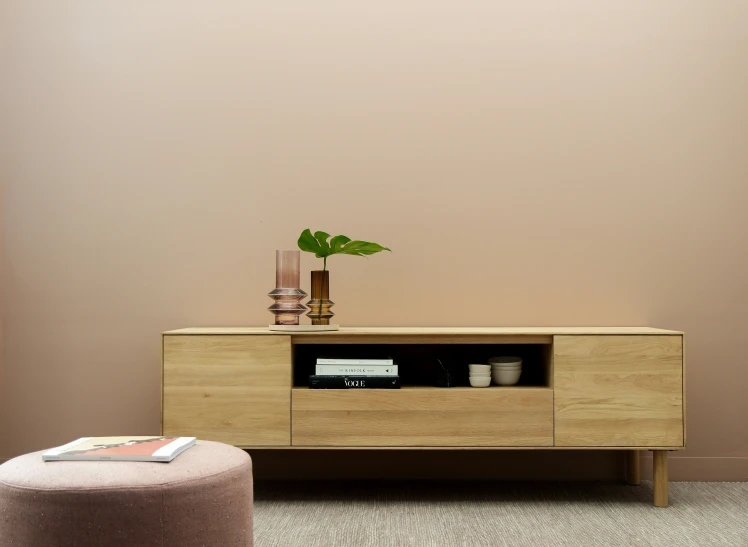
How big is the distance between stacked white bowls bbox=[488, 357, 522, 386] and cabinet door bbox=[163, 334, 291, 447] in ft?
2.75

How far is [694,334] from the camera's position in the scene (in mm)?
3303

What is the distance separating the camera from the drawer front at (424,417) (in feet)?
9.25

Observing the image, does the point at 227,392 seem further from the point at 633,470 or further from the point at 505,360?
the point at 633,470

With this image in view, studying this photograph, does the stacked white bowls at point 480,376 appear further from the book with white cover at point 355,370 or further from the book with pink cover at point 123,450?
the book with pink cover at point 123,450

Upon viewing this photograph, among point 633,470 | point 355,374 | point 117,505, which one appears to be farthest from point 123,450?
point 633,470

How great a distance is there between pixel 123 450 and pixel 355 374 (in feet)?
3.89

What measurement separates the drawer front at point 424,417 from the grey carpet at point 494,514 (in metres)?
0.27

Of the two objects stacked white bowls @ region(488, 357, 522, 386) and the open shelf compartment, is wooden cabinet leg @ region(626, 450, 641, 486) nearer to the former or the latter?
the open shelf compartment

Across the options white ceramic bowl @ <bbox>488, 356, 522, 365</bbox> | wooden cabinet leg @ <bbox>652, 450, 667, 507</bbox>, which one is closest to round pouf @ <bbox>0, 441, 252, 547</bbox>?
white ceramic bowl @ <bbox>488, 356, 522, 365</bbox>

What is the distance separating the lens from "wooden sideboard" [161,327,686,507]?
282cm

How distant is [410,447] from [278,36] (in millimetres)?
1941

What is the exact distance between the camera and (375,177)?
11.0 ft

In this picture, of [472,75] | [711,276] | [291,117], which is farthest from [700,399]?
[291,117]

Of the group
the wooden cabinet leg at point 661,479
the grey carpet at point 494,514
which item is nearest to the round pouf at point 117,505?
the grey carpet at point 494,514
